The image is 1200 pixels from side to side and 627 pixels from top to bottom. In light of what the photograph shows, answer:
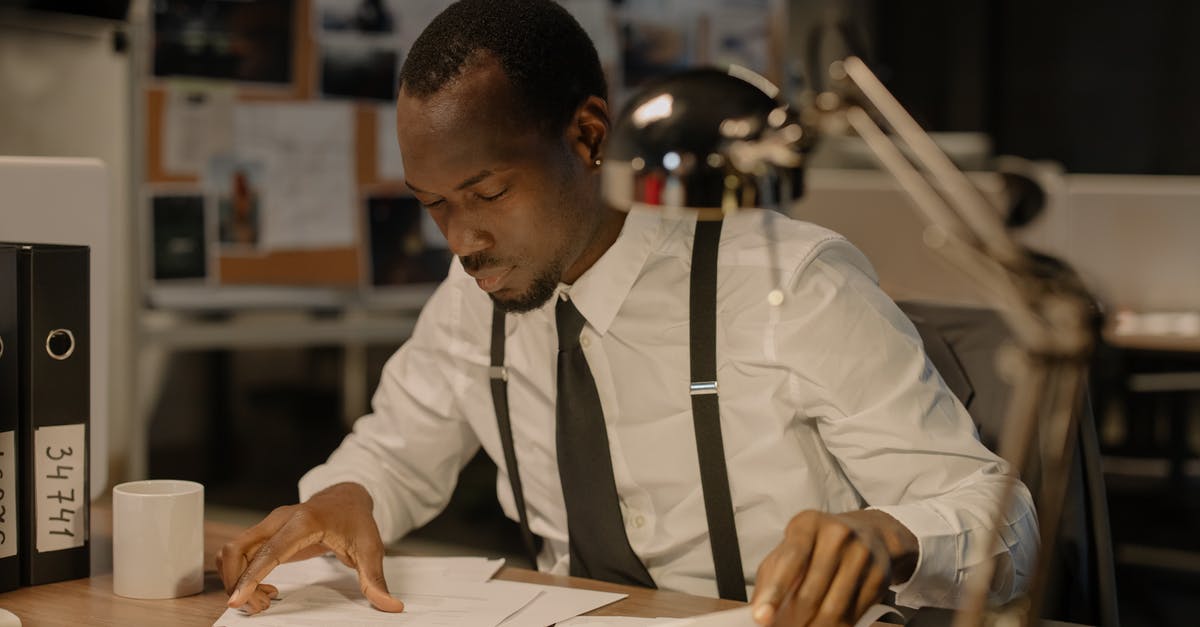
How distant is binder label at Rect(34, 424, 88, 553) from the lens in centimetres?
116

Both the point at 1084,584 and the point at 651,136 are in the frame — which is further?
the point at 1084,584

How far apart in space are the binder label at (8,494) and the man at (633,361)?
0.63 ft

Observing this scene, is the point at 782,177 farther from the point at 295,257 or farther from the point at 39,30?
the point at 39,30

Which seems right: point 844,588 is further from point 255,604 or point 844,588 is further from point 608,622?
point 255,604

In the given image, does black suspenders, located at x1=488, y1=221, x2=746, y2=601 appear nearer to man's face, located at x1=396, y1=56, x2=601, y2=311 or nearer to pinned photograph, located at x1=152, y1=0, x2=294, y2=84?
man's face, located at x1=396, y1=56, x2=601, y2=311

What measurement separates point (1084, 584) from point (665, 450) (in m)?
0.45

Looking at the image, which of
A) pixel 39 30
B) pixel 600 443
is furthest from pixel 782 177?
pixel 39 30

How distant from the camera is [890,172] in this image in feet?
2.19

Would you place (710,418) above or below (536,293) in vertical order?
below

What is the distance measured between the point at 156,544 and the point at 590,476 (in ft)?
1.41

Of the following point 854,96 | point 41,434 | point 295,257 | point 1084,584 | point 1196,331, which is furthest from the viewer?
point 1196,331

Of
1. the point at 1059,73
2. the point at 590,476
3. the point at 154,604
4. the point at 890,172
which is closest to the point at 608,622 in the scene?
the point at 590,476

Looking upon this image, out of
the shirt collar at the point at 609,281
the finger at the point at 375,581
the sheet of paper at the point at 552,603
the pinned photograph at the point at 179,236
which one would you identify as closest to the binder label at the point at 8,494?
the finger at the point at 375,581

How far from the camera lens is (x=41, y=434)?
115 centimetres
